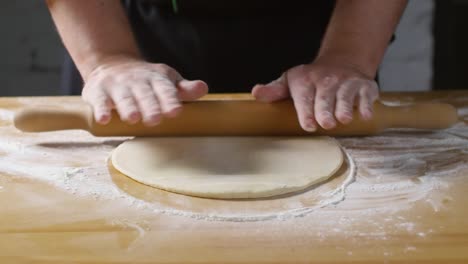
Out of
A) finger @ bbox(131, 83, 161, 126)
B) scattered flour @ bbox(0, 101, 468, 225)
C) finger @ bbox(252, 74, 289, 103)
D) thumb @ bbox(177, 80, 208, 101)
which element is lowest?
scattered flour @ bbox(0, 101, 468, 225)

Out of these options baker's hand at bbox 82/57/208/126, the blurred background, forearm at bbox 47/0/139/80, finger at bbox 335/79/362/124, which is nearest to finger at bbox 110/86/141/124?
baker's hand at bbox 82/57/208/126

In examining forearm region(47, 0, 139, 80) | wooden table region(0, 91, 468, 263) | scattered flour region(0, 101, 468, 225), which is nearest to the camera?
wooden table region(0, 91, 468, 263)

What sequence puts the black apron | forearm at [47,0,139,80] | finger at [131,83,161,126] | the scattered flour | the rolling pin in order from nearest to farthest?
the scattered flour → finger at [131,83,161,126] → the rolling pin → forearm at [47,0,139,80] → the black apron

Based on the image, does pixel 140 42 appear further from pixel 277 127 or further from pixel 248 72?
pixel 277 127

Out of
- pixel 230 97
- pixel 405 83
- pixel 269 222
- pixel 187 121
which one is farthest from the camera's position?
pixel 405 83

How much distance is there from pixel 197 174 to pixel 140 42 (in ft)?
1.84

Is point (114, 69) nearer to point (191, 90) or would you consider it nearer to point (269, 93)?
point (191, 90)

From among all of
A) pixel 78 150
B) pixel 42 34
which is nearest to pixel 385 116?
pixel 78 150

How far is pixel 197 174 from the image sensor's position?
0.90 meters

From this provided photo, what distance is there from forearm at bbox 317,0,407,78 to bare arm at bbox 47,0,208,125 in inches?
13.1

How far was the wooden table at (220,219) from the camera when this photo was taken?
0.70 m

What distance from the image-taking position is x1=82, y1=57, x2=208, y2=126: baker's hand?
0.94 metres

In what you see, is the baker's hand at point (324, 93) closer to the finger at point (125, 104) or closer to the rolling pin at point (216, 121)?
the rolling pin at point (216, 121)

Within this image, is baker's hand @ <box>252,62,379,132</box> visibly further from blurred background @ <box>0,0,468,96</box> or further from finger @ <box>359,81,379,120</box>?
blurred background @ <box>0,0,468,96</box>
